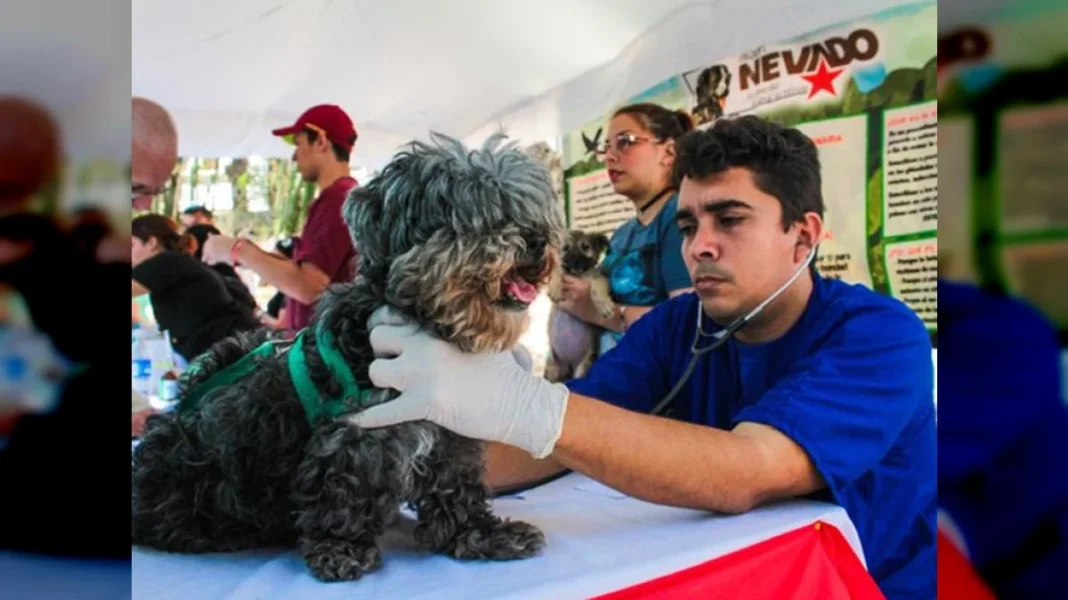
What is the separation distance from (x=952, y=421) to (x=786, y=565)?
44cm

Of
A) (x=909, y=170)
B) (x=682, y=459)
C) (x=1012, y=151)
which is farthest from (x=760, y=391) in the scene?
(x=1012, y=151)

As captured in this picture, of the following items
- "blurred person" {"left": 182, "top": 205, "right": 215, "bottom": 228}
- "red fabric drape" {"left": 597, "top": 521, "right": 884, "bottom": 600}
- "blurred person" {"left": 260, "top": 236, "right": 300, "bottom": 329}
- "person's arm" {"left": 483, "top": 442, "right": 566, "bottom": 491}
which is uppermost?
"blurred person" {"left": 182, "top": 205, "right": 215, "bottom": 228}

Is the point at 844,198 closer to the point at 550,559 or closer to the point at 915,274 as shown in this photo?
the point at 915,274

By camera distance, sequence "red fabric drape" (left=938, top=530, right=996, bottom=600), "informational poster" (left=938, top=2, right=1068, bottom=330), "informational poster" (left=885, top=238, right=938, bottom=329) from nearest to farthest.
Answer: "informational poster" (left=938, top=2, right=1068, bottom=330) < "red fabric drape" (left=938, top=530, right=996, bottom=600) < "informational poster" (left=885, top=238, right=938, bottom=329)

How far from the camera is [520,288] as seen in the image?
1.11 m

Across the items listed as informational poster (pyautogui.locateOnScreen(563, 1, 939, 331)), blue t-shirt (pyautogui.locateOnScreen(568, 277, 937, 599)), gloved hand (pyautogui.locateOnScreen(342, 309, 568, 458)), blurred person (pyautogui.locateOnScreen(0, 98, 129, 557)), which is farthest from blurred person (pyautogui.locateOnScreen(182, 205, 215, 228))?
blue t-shirt (pyautogui.locateOnScreen(568, 277, 937, 599))

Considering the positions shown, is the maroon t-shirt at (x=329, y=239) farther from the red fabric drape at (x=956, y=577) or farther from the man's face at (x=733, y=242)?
the red fabric drape at (x=956, y=577)

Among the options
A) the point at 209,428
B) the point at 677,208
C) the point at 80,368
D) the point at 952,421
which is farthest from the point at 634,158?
the point at 80,368

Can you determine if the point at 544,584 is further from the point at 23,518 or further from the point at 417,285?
the point at 23,518

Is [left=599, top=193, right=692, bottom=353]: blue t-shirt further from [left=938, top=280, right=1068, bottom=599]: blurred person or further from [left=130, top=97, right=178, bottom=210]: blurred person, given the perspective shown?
[left=130, top=97, right=178, bottom=210]: blurred person

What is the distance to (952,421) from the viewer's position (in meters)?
1.02

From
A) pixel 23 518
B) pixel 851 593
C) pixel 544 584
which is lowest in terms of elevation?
pixel 851 593

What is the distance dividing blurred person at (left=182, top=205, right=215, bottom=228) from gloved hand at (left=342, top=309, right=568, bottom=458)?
0.27m

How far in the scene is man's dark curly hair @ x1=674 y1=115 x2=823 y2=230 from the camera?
61.0 inches
